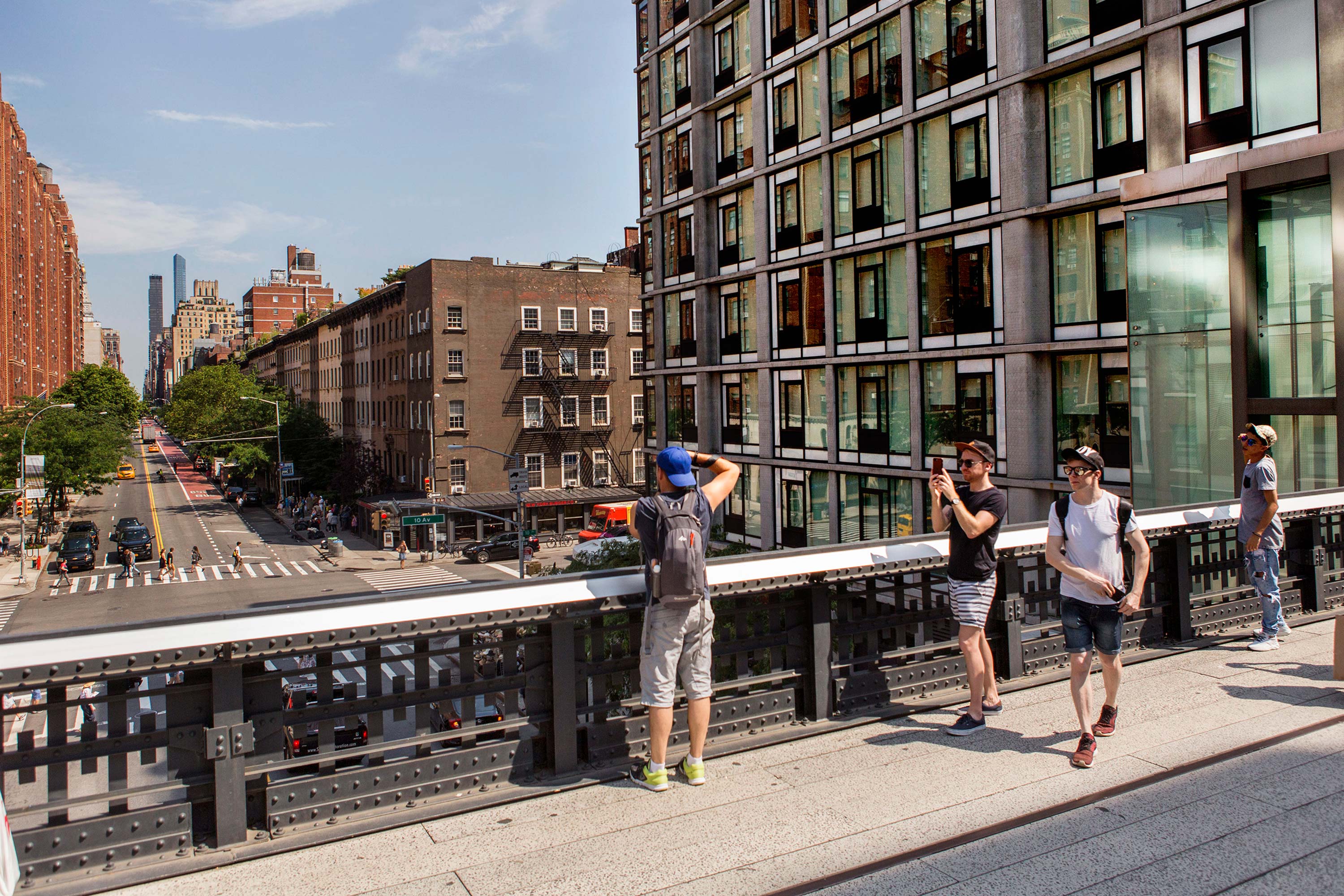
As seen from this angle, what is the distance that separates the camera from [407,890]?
14.5ft

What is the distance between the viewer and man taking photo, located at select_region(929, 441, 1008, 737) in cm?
642

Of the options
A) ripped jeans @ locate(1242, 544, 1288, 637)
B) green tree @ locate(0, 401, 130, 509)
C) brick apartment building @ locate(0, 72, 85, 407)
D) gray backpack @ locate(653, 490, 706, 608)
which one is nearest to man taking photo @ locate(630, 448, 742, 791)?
gray backpack @ locate(653, 490, 706, 608)

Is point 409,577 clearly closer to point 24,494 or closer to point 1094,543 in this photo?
point 24,494

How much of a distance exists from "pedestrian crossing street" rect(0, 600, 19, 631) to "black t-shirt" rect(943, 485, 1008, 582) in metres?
43.1

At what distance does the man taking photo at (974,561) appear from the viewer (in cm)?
642

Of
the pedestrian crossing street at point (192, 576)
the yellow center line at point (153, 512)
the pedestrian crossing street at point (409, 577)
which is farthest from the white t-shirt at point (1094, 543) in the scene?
the yellow center line at point (153, 512)

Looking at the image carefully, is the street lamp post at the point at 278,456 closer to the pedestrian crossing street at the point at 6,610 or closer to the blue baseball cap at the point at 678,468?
the pedestrian crossing street at the point at 6,610

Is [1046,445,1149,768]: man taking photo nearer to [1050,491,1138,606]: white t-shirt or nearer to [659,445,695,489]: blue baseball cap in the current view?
[1050,491,1138,606]: white t-shirt

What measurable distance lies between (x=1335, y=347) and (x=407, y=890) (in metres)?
15.0

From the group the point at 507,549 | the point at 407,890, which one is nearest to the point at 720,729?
the point at 407,890

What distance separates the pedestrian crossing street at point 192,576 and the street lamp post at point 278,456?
19387 millimetres

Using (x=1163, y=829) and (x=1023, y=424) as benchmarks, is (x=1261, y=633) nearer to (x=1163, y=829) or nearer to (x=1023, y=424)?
(x=1163, y=829)

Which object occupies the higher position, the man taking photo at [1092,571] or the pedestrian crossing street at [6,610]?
the man taking photo at [1092,571]

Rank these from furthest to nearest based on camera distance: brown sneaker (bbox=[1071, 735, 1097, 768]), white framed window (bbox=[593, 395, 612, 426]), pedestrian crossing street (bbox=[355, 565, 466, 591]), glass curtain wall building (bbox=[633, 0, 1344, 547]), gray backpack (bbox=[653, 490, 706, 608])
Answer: white framed window (bbox=[593, 395, 612, 426]) → pedestrian crossing street (bbox=[355, 565, 466, 591]) → glass curtain wall building (bbox=[633, 0, 1344, 547]) → brown sneaker (bbox=[1071, 735, 1097, 768]) → gray backpack (bbox=[653, 490, 706, 608])
